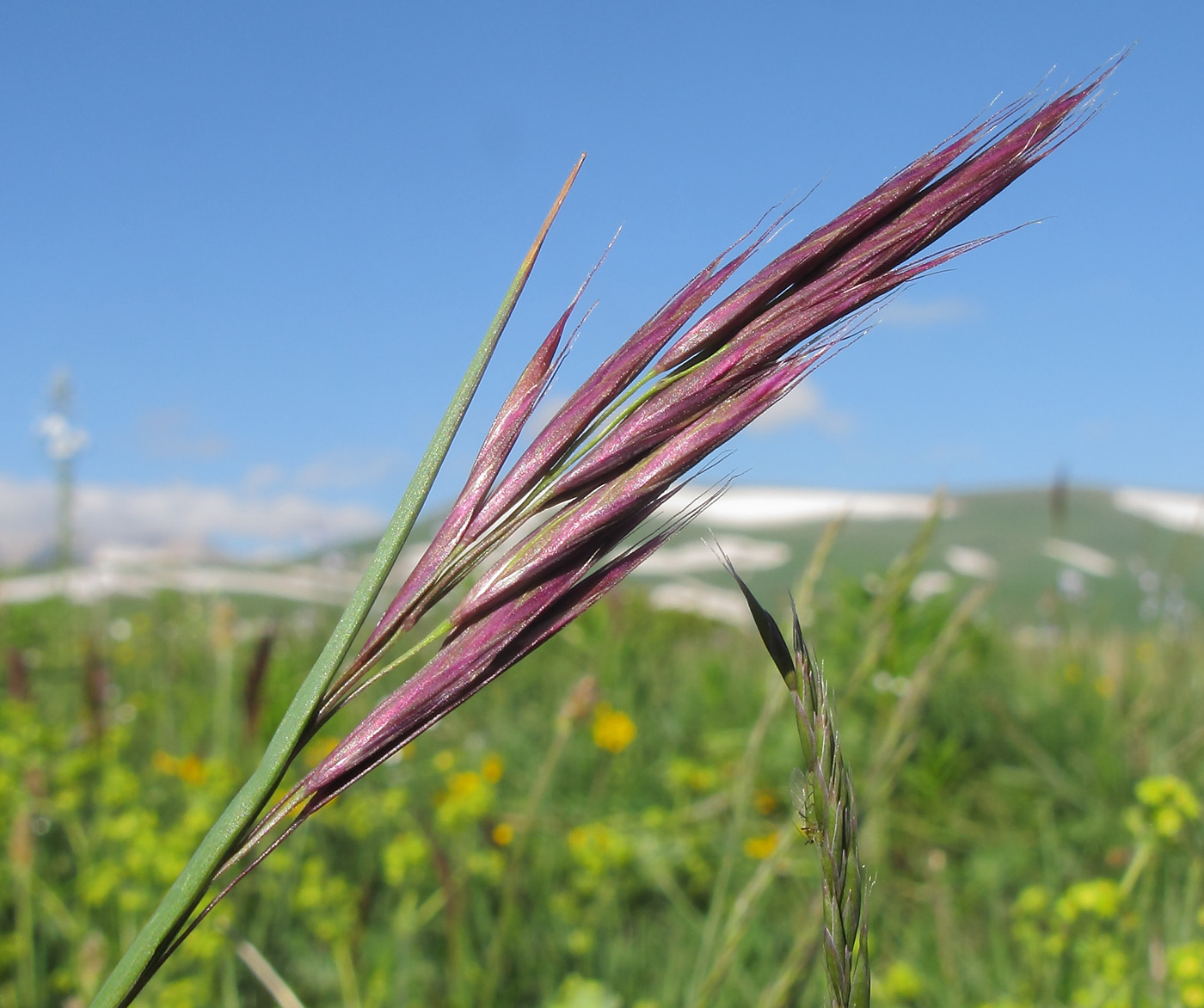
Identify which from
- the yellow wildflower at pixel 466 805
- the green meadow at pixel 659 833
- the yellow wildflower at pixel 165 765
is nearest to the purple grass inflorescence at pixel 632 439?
the green meadow at pixel 659 833

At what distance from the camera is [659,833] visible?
2715 millimetres

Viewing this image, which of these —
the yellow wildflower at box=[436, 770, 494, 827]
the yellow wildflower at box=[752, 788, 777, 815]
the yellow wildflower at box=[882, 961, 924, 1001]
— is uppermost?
the yellow wildflower at box=[752, 788, 777, 815]

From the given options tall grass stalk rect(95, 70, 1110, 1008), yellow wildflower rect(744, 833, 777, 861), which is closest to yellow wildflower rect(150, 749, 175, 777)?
yellow wildflower rect(744, 833, 777, 861)

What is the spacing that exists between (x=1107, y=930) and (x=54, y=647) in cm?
517

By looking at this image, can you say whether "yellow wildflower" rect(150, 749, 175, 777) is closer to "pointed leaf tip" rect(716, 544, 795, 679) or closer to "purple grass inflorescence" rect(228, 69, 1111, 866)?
"purple grass inflorescence" rect(228, 69, 1111, 866)

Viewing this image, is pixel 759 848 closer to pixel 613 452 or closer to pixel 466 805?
pixel 466 805

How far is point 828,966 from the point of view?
39 cm

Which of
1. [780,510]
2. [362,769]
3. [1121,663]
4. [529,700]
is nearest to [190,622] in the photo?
[529,700]

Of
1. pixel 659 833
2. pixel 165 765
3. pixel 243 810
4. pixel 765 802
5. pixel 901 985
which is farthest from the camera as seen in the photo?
pixel 765 802

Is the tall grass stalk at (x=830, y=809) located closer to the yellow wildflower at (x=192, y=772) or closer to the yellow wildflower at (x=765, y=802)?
the yellow wildflower at (x=192, y=772)

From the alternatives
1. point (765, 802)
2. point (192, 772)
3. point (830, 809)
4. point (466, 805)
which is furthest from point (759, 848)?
point (830, 809)

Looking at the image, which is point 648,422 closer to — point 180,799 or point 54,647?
point 180,799

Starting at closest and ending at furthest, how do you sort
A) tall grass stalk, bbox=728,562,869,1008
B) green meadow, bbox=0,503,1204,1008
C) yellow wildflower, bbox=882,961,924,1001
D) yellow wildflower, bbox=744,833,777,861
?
1. tall grass stalk, bbox=728,562,869,1008
2. green meadow, bbox=0,503,1204,1008
3. yellow wildflower, bbox=882,961,924,1001
4. yellow wildflower, bbox=744,833,777,861

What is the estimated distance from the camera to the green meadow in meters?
1.67
